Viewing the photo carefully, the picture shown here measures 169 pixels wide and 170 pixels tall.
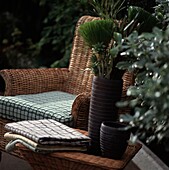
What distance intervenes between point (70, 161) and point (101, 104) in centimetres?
31

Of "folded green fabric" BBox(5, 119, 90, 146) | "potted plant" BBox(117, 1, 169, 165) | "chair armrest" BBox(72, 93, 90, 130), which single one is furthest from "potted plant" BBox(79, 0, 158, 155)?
"potted plant" BBox(117, 1, 169, 165)

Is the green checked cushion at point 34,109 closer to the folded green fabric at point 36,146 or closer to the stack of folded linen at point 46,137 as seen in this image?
the stack of folded linen at point 46,137

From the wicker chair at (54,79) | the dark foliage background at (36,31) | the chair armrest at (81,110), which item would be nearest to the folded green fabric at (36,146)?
the chair armrest at (81,110)

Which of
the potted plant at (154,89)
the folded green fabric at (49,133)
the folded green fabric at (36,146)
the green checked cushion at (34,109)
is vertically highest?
the potted plant at (154,89)

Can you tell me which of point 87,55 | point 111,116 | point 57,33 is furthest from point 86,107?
point 57,33

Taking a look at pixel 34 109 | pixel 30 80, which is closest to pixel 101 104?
pixel 34 109

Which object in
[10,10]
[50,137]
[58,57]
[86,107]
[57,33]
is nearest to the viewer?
[50,137]

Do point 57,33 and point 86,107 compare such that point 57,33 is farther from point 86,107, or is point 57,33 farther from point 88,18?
point 86,107

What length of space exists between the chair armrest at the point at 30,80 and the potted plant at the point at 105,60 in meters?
0.85

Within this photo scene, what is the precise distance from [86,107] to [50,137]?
0.47 meters

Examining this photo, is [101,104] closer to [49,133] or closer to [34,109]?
[49,133]

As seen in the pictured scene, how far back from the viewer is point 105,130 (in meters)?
1.98

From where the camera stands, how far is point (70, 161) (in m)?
1.92

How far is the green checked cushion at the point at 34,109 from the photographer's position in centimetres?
244
